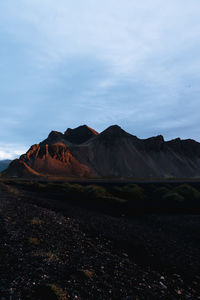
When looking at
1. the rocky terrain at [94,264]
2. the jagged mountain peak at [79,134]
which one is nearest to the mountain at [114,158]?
the jagged mountain peak at [79,134]

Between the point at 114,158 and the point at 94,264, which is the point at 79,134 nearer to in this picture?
the point at 114,158

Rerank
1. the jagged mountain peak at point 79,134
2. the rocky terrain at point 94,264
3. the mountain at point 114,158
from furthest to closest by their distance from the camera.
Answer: the jagged mountain peak at point 79,134
the mountain at point 114,158
the rocky terrain at point 94,264

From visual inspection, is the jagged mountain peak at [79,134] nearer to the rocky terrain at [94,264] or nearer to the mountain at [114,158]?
the mountain at [114,158]

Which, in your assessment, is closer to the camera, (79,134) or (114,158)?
(114,158)

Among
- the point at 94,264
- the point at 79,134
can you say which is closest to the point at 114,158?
the point at 79,134

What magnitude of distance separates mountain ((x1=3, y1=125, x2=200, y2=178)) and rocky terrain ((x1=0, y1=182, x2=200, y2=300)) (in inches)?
4198

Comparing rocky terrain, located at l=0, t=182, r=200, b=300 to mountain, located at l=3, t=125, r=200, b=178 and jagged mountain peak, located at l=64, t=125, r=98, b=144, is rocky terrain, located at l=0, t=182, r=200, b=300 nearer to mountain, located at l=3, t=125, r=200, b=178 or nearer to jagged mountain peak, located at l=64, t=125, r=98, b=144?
mountain, located at l=3, t=125, r=200, b=178

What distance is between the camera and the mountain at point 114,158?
12888cm

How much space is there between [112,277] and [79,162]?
136 metres

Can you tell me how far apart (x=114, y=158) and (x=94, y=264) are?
137990 mm

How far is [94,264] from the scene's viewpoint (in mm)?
7957

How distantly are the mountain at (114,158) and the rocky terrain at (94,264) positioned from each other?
107 m

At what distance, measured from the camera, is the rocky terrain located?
5906mm

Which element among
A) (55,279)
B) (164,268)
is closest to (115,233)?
(164,268)
